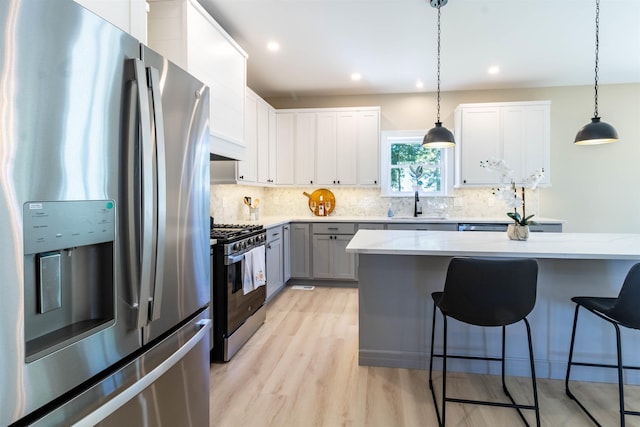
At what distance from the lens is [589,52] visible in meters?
3.67

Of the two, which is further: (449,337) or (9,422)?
(449,337)

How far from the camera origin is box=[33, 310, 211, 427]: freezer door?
2.93 feet

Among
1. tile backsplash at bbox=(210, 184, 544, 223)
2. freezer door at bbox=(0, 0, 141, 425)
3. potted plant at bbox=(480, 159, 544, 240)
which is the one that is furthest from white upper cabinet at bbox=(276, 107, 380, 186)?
freezer door at bbox=(0, 0, 141, 425)

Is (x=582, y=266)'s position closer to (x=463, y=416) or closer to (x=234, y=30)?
(x=463, y=416)

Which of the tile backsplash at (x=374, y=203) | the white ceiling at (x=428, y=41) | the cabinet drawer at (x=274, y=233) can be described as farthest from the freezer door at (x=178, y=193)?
the tile backsplash at (x=374, y=203)

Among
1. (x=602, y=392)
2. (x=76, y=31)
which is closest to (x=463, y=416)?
(x=602, y=392)

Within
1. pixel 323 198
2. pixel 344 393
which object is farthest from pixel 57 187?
pixel 323 198

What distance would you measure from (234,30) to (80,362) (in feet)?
10.1

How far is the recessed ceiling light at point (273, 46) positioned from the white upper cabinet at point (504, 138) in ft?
8.51

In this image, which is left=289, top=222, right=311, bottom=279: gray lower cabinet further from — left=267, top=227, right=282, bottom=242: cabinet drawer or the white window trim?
the white window trim

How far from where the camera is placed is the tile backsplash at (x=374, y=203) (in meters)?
4.92

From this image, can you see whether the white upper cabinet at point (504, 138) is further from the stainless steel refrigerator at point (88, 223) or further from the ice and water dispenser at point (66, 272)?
the ice and water dispenser at point (66, 272)

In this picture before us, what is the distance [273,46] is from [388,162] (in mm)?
2405

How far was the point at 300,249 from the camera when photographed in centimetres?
471
